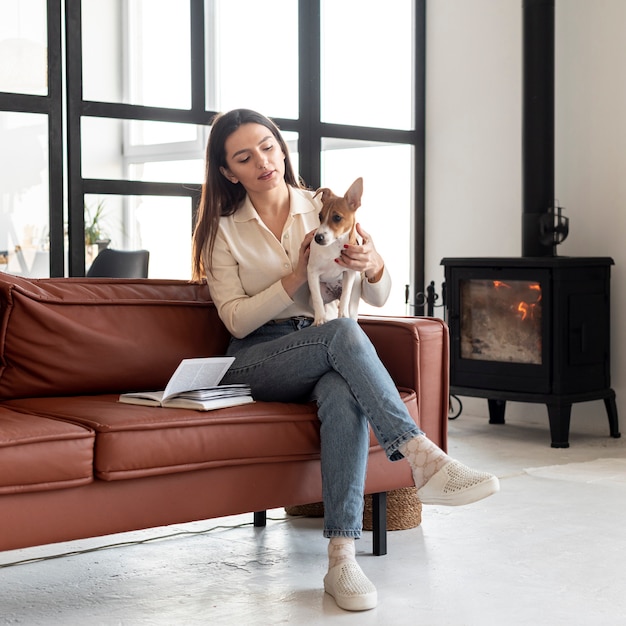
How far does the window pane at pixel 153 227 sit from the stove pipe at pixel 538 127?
5.36 feet

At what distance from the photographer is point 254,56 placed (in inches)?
196

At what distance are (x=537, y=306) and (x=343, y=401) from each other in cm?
237

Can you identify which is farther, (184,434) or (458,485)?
(458,485)

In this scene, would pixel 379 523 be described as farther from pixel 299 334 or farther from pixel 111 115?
pixel 111 115

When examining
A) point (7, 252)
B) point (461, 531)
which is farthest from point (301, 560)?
point (7, 252)

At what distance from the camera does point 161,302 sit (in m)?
2.99

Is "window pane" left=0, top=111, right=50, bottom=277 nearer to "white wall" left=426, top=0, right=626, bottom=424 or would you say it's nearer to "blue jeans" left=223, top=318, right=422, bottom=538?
"blue jeans" left=223, top=318, right=422, bottom=538

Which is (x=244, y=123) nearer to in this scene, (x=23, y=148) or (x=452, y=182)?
(x=23, y=148)

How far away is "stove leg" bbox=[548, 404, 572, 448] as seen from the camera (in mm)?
4504

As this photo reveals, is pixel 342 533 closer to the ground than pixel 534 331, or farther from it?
closer to the ground

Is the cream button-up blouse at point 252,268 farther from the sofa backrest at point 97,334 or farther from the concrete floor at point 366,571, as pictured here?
the concrete floor at point 366,571

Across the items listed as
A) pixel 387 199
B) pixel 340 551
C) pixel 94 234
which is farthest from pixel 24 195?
pixel 340 551

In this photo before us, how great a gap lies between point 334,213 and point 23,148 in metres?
1.96

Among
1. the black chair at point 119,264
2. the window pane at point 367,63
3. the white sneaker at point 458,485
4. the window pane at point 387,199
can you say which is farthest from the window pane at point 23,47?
the white sneaker at point 458,485
